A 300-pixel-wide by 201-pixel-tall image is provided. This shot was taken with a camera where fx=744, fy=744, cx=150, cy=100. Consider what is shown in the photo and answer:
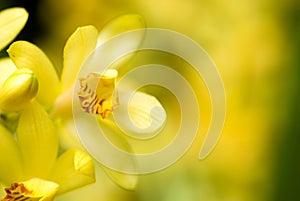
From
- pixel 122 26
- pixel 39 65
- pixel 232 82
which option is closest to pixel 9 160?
pixel 39 65

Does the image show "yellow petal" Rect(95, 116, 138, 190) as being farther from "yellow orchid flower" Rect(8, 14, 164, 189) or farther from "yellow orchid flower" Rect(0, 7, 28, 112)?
"yellow orchid flower" Rect(0, 7, 28, 112)

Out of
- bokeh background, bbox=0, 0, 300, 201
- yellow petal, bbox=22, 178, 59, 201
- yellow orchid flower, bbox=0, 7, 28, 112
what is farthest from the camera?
bokeh background, bbox=0, 0, 300, 201

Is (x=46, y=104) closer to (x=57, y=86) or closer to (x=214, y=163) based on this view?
(x=57, y=86)

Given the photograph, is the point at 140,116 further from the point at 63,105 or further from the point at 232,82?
the point at 232,82

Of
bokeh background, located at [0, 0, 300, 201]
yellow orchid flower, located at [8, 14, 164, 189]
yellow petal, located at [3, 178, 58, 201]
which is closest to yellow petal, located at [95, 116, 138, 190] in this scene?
yellow orchid flower, located at [8, 14, 164, 189]

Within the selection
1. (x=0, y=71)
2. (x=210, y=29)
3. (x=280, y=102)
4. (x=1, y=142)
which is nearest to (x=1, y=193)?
(x=1, y=142)
